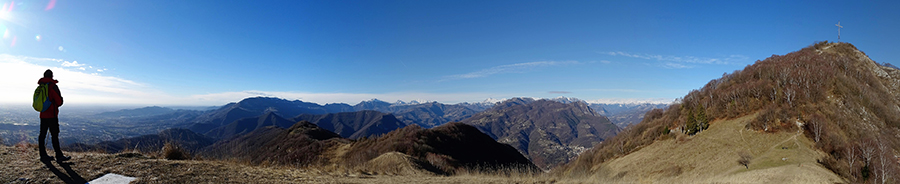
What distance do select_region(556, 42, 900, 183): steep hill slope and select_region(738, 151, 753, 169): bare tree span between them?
0.06 m

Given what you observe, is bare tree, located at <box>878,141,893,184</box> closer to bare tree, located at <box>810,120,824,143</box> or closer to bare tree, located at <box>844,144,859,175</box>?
bare tree, located at <box>844,144,859,175</box>

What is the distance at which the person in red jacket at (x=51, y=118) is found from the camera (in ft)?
23.7

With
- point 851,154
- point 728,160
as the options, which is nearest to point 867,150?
point 851,154

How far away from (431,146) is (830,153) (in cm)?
4608

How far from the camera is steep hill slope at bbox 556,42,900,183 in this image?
18.7 metres

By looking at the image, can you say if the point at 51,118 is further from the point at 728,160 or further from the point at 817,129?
the point at 817,129

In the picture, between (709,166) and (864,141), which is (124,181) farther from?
(864,141)

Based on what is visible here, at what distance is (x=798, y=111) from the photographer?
26672 millimetres

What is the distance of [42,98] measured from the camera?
285 inches

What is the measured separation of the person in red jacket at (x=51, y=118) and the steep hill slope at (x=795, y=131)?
18.8 m

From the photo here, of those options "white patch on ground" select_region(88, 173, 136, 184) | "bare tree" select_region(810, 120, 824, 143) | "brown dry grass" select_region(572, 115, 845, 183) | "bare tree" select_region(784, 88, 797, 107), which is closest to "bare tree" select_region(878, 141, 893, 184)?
"brown dry grass" select_region(572, 115, 845, 183)

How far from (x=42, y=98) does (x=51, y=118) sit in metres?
0.58

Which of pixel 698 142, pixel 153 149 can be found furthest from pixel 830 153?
pixel 153 149

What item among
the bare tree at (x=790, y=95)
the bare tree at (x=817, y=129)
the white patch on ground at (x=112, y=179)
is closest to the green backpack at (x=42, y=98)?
the white patch on ground at (x=112, y=179)
